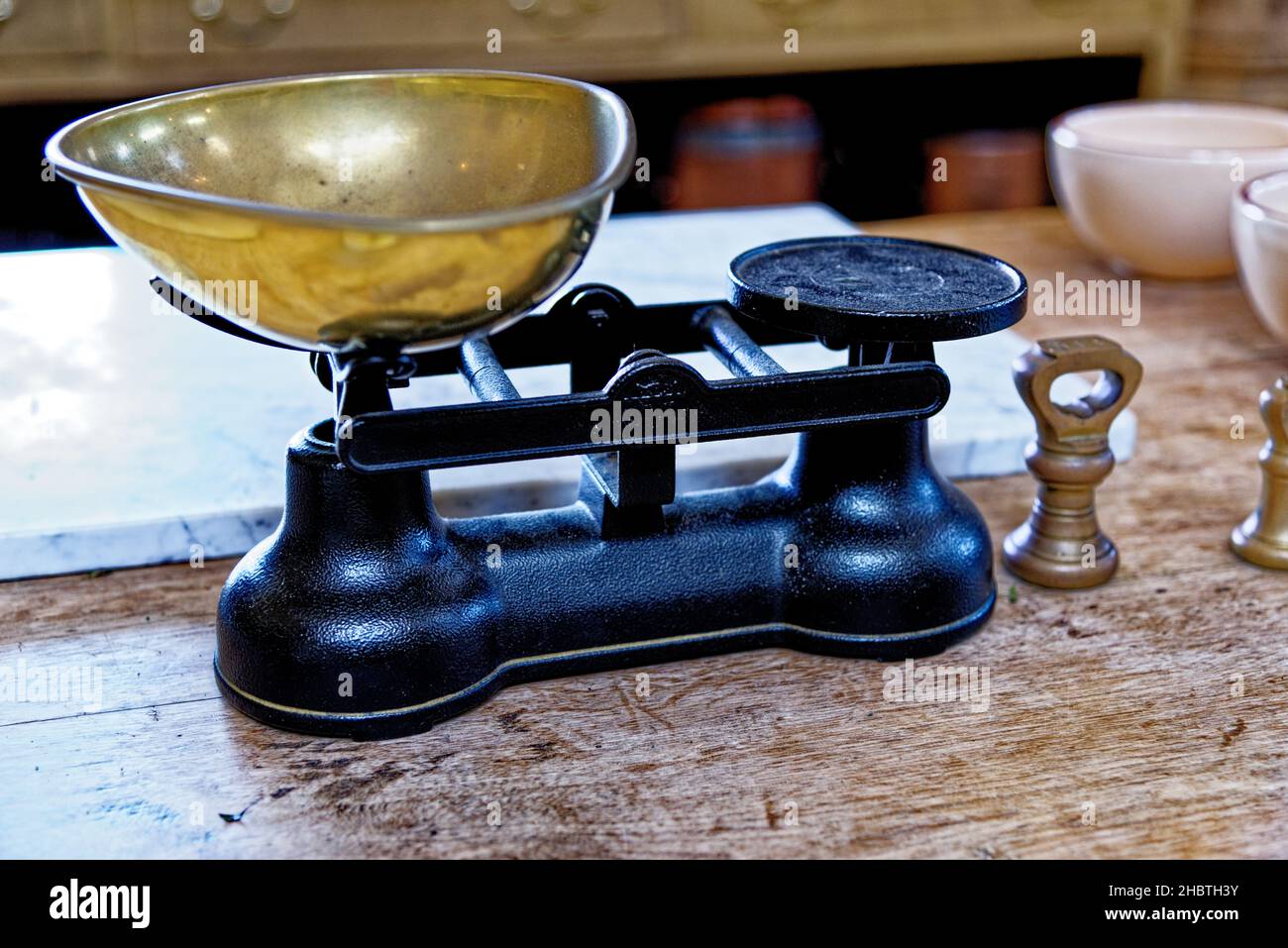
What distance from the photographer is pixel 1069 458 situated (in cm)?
82

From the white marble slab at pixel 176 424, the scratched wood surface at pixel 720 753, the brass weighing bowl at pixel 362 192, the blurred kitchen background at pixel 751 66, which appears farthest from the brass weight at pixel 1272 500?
the blurred kitchen background at pixel 751 66

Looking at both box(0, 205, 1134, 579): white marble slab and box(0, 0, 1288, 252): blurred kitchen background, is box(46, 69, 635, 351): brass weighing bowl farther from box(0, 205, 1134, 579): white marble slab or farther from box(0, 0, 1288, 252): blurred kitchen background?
box(0, 0, 1288, 252): blurred kitchen background

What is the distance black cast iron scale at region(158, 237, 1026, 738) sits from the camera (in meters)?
0.66

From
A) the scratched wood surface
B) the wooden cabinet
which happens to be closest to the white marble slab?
the scratched wood surface

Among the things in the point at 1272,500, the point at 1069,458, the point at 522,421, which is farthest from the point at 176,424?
the point at 1272,500

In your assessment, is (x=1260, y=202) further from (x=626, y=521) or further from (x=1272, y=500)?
(x=626, y=521)

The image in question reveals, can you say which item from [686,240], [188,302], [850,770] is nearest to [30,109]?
[686,240]

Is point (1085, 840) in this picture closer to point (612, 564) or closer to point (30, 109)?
point (612, 564)

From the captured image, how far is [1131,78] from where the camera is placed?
9.67ft

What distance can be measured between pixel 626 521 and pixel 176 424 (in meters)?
0.43

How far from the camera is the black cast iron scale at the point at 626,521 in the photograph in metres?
0.66

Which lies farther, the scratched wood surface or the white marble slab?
the white marble slab

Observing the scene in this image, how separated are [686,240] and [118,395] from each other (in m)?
0.63

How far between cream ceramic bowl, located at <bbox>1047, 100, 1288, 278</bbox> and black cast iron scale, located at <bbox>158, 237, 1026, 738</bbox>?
1.80ft
